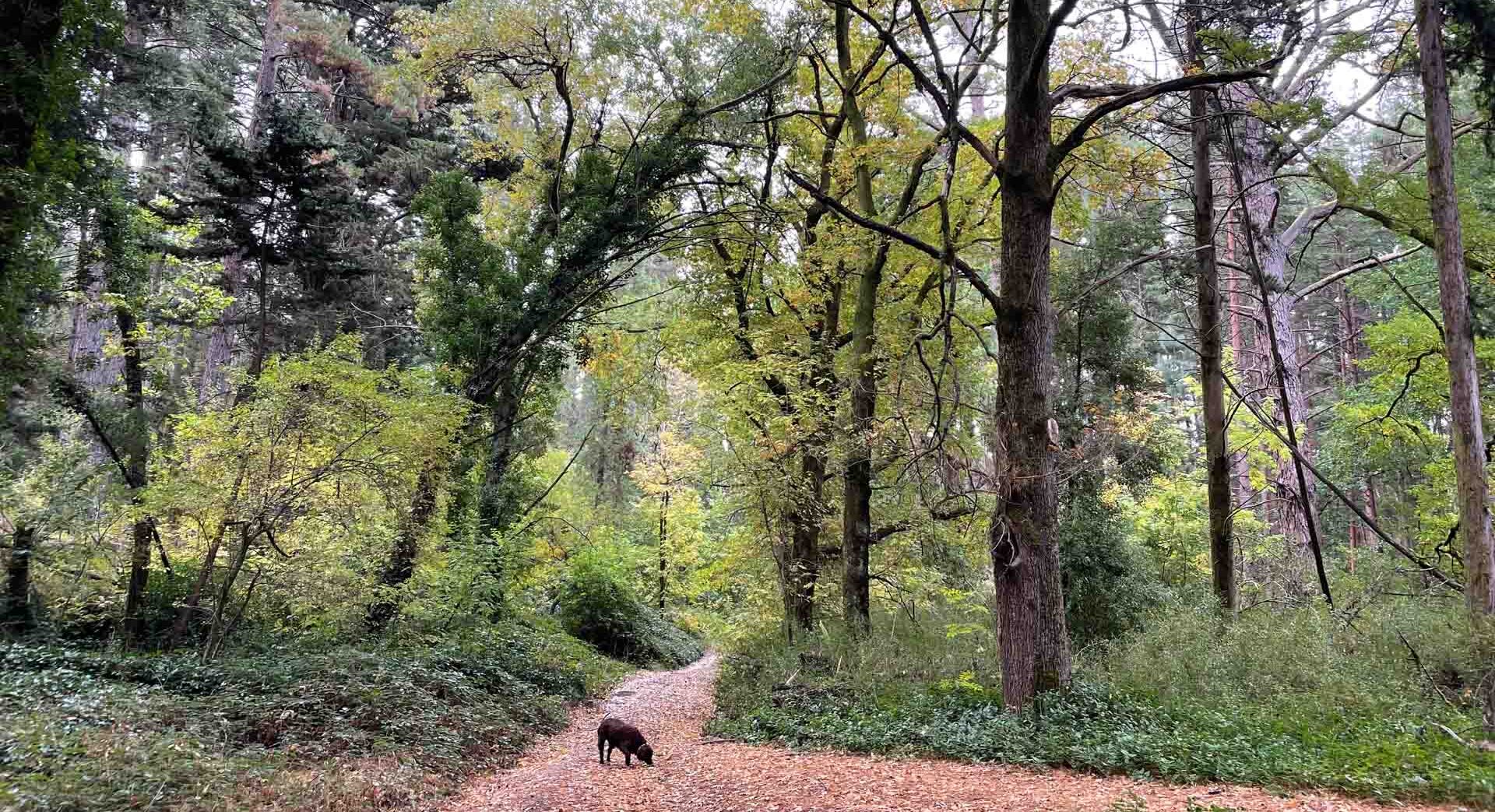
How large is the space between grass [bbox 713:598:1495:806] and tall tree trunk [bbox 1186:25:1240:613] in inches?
41.9

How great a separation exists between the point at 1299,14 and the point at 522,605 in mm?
16126

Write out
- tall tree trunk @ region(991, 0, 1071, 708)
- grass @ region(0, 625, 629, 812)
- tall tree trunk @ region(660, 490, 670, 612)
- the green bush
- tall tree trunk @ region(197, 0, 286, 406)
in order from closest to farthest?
grass @ region(0, 625, 629, 812) < tall tree trunk @ region(991, 0, 1071, 708) < tall tree trunk @ region(197, 0, 286, 406) < the green bush < tall tree trunk @ region(660, 490, 670, 612)

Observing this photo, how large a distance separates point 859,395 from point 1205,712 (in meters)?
6.68

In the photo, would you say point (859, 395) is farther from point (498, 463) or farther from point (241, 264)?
point (241, 264)

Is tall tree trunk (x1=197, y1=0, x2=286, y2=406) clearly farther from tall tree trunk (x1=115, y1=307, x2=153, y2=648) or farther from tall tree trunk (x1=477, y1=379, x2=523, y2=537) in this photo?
tall tree trunk (x1=477, y1=379, x2=523, y2=537)

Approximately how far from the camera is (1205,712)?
615 cm

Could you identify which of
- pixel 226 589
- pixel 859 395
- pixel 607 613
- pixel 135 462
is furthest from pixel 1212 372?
pixel 607 613

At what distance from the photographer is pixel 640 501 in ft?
86.7

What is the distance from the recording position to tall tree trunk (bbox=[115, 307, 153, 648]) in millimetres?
10359

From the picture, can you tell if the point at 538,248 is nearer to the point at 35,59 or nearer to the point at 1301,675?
the point at 35,59

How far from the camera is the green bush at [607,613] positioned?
1994cm

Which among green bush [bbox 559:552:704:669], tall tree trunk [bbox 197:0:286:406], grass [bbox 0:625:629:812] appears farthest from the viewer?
green bush [bbox 559:552:704:669]

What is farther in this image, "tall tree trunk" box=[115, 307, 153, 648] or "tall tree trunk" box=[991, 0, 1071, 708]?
"tall tree trunk" box=[115, 307, 153, 648]

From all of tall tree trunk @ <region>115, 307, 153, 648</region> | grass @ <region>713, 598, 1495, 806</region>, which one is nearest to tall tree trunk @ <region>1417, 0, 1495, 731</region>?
grass @ <region>713, 598, 1495, 806</region>
